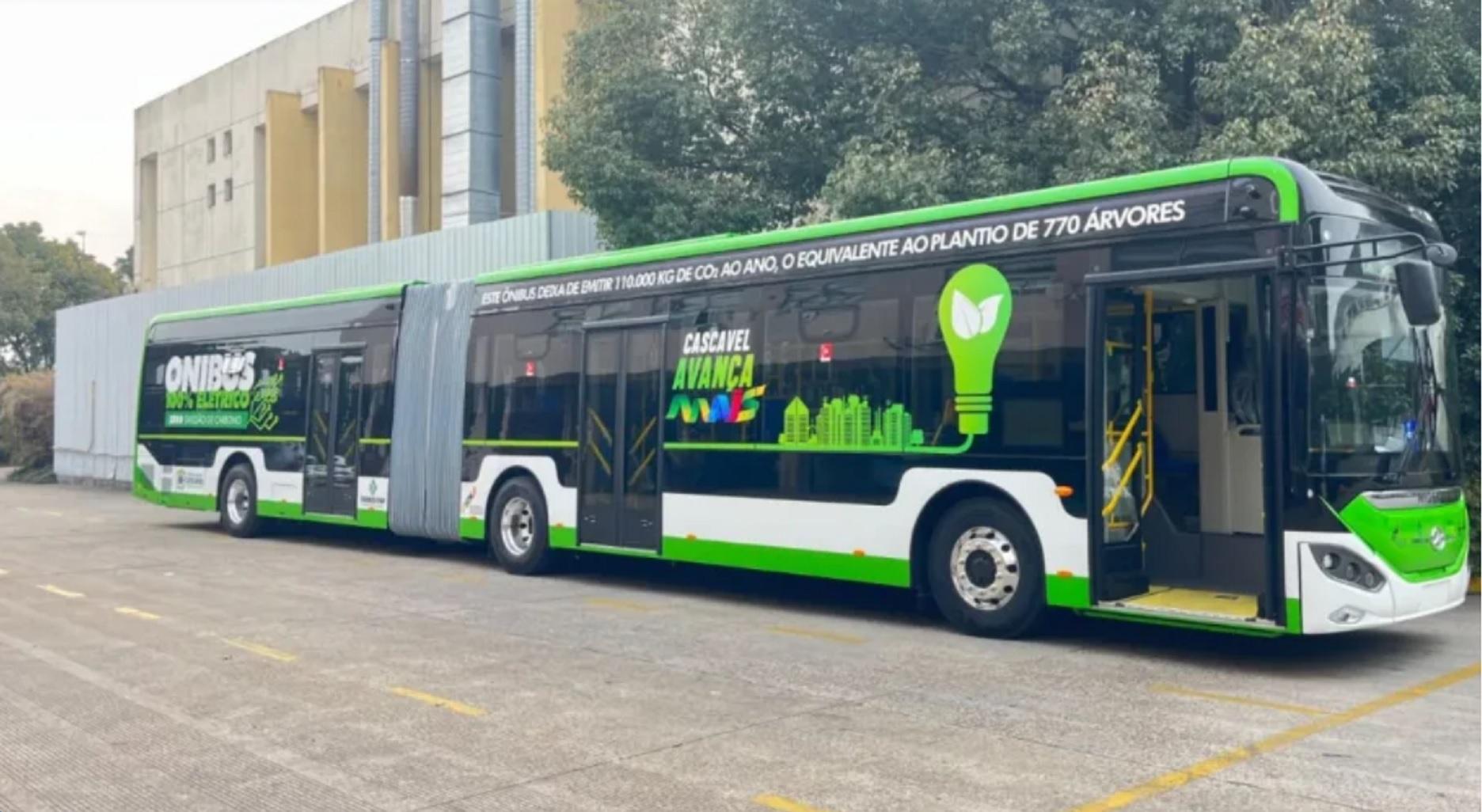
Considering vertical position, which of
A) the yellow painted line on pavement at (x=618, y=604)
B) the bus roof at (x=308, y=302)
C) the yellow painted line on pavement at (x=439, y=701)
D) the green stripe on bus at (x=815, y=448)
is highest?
the bus roof at (x=308, y=302)

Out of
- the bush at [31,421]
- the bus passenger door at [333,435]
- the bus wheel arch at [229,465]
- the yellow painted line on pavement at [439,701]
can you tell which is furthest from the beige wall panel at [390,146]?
the yellow painted line on pavement at [439,701]

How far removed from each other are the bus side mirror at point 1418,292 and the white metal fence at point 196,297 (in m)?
13.9

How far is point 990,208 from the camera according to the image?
33.4 feet

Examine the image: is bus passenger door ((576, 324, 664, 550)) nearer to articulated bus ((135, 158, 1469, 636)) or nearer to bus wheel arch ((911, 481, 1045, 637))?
articulated bus ((135, 158, 1469, 636))

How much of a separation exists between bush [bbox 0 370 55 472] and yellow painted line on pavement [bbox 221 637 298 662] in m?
33.0

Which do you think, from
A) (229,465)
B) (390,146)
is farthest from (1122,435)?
(390,146)

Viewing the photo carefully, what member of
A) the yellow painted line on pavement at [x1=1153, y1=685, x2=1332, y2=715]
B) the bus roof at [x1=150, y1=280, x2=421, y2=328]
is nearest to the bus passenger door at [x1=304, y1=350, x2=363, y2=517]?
the bus roof at [x1=150, y1=280, x2=421, y2=328]

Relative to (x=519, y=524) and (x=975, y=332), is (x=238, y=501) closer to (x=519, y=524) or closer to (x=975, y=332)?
(x=519, y=524)

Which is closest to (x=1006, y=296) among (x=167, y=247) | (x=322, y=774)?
(x=322, y=774)

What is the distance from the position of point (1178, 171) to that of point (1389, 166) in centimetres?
479

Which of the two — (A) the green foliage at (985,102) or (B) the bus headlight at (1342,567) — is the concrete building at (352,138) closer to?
(A) the green foliage at (985,102)

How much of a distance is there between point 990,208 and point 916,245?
707mm

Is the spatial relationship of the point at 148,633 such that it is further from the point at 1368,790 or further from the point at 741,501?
the point at 1368,790

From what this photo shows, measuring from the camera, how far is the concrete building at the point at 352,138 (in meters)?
28.7
